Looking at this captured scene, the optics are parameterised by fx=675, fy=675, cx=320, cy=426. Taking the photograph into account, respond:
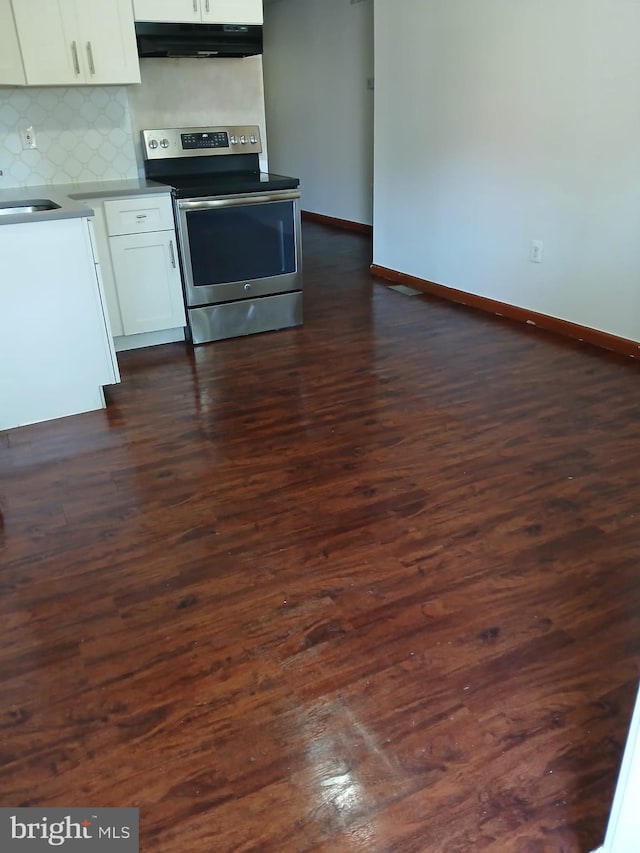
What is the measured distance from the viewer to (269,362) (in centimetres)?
376

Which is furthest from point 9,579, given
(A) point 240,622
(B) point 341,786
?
(B) point 341,786

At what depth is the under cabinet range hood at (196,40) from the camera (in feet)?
12.1

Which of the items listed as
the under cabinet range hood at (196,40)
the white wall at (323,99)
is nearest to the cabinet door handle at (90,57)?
the under cabinet range hood at (196,40)

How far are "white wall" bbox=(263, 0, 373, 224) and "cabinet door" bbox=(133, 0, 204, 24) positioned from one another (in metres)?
3.02

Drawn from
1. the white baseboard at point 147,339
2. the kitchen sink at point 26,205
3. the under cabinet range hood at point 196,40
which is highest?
the under cabinet range hood at point 196,40

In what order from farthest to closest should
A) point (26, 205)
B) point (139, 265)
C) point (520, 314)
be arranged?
point (520, 314), point (139, 265), point (26, 205)

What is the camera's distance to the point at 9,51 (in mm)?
3373

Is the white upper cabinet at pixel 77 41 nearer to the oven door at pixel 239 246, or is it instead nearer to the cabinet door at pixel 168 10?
the cabinet door at pixel 168 10

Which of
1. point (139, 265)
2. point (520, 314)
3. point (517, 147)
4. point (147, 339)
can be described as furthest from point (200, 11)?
point (520, 314)

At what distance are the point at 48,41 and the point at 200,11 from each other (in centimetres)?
86

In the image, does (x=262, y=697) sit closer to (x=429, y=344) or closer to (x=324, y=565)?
(x=324, y=565)

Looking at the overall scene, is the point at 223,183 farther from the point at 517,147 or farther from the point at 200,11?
the point at 517,147

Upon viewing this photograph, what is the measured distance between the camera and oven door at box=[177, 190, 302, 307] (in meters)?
3.79

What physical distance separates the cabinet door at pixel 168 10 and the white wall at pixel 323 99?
302 centimetres
